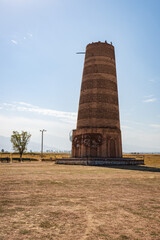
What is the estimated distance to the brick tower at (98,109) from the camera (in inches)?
1182

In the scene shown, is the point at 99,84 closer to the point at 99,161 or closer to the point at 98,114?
the point at 98,114

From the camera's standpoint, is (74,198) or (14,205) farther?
(74,198)

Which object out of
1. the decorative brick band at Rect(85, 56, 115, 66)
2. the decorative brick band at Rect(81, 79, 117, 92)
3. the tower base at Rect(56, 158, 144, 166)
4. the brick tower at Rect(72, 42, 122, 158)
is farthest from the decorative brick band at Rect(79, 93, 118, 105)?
the tower base at Rect(56, 158, 144, 166)

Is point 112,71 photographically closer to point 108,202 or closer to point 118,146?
point 118,146

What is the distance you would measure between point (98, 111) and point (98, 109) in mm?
322

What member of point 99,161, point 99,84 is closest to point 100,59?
point 99,84

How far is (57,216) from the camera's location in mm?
4625

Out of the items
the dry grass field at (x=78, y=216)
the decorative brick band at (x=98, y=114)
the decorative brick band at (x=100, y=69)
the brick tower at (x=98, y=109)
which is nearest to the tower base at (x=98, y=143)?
the brick tower at (x=98, y=109)

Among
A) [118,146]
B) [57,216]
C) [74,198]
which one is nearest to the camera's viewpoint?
[57,216]

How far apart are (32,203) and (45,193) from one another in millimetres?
1374

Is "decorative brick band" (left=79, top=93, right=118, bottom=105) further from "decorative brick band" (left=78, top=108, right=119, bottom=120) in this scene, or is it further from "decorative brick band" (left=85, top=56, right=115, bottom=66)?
"decorative brick band" (left=85, top=56, right=115, bottom=66)

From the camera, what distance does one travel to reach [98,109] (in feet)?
103


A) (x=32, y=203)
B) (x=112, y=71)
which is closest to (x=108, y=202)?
(x=32, y=203)

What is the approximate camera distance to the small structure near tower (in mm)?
29953
